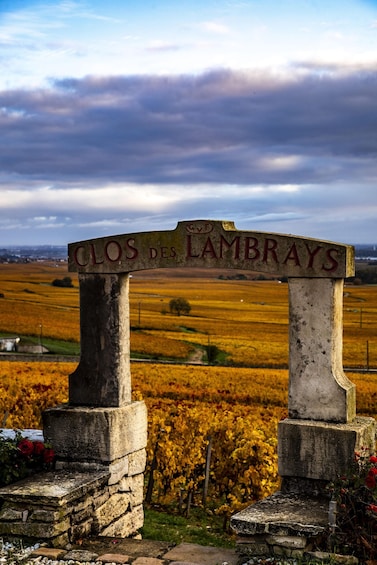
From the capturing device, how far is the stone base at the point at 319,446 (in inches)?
300

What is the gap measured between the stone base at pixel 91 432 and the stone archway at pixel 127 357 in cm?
1

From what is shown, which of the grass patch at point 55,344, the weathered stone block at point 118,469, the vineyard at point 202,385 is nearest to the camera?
the weathered stone block at point 118,469

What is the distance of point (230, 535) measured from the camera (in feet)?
37.6

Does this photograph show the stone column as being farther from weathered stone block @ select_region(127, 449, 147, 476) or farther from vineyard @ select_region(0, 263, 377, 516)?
vineyard @ select_region(0, 263, 377, 516)

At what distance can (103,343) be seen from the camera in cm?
879

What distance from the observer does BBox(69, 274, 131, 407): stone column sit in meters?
8.74

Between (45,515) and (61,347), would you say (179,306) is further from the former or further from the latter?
(45,515)

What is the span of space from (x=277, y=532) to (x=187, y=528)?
4.93 metres

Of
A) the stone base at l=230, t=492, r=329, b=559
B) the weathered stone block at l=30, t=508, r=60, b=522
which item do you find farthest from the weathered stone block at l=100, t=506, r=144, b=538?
the stone base at l=230, t=492, r=329, b=559

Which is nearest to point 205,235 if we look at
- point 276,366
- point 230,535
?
point 230,535

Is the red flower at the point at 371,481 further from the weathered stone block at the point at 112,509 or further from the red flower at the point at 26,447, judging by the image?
the red flower at the point at 26,447

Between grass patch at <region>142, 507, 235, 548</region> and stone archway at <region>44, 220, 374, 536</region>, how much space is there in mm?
1105

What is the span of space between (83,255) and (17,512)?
9.96ft

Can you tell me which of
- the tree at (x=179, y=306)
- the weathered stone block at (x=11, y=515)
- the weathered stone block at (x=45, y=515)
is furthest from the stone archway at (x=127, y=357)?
the tree at (x=179, y=306)
